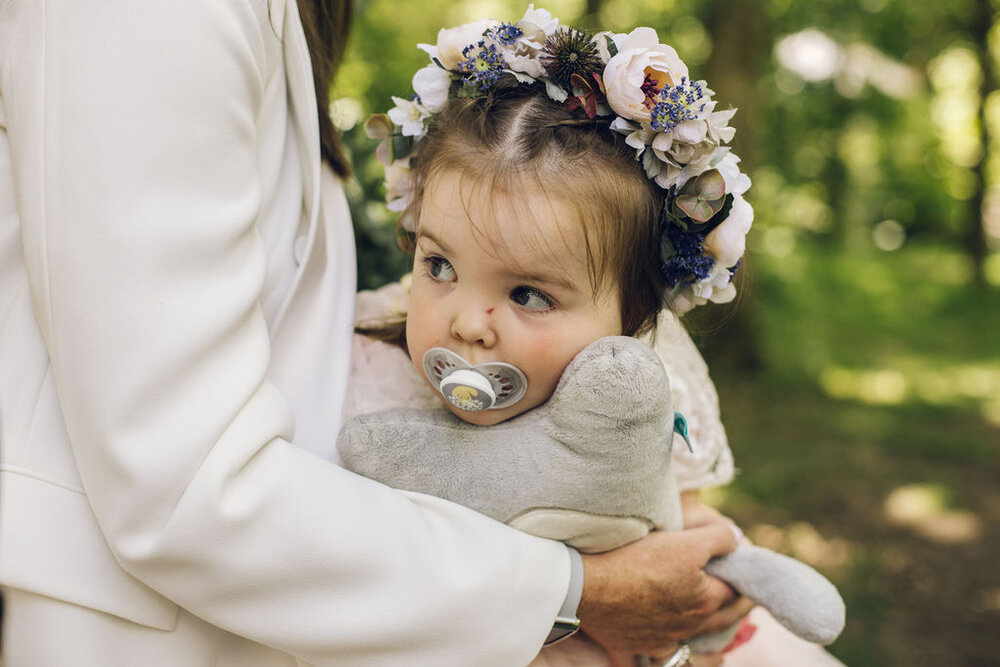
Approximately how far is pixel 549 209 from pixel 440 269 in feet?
0.82

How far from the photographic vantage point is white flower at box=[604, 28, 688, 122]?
154 cm

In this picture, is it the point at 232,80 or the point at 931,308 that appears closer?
the point at 232,80

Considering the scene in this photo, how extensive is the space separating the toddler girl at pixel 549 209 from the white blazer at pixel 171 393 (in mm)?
312

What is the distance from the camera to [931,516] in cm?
483

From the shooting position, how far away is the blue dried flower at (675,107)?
1.54m

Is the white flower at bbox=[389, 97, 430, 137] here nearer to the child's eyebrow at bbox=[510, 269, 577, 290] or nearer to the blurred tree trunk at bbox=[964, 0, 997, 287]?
the child's eyebrow at bbox=[510, 269, 577, 290]

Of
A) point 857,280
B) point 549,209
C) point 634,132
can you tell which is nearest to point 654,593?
point 549,209

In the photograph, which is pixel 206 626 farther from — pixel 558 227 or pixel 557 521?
pixel 558 227

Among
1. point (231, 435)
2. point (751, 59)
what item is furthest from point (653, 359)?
point (751, 59)

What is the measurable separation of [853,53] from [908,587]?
23.3 ft

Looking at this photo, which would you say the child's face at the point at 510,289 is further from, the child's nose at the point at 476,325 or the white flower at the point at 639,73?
the white flower at the point at 639,73

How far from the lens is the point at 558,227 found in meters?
1.50

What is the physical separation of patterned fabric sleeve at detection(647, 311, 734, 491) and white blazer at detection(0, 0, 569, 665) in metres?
0.69

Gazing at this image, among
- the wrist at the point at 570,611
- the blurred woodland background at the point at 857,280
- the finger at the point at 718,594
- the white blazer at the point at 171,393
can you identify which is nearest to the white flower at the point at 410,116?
the white blazer at the point at 171,393
